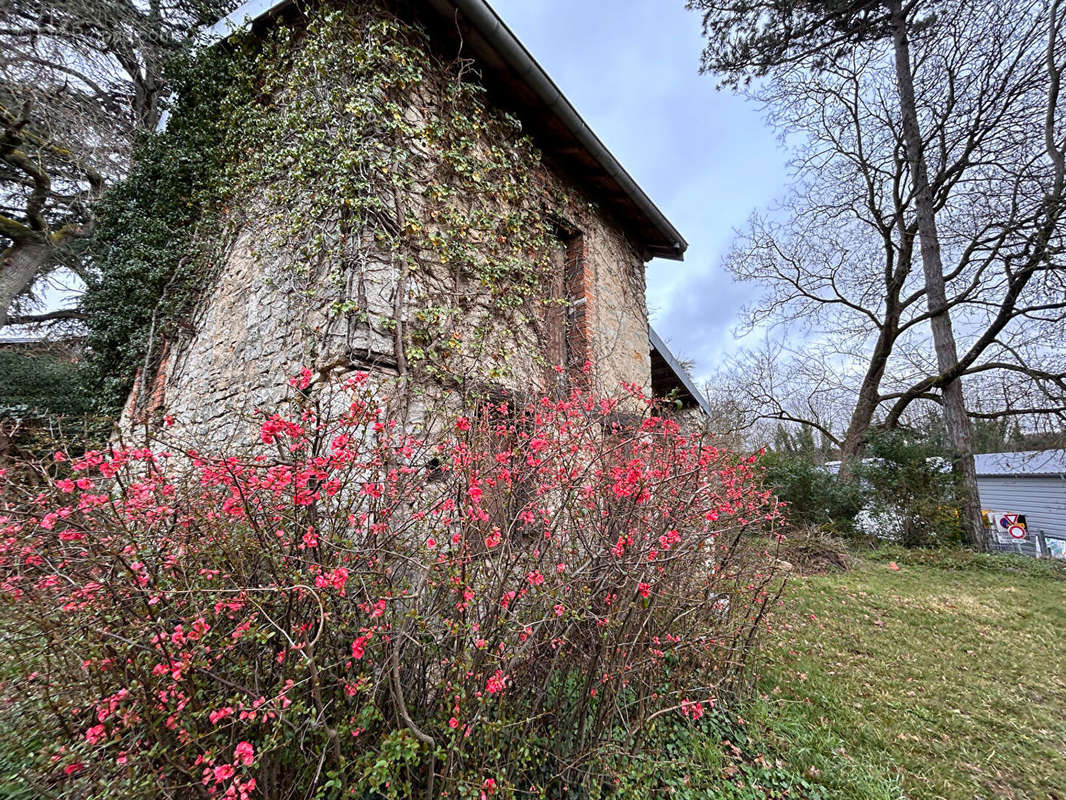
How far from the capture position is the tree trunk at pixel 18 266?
556 centimetres

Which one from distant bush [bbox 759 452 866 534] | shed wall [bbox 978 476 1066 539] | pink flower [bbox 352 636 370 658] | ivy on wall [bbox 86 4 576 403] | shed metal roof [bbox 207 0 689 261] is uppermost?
shed metal roof [bbox 207 0 689 261]

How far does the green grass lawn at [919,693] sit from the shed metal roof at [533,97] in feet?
17.3

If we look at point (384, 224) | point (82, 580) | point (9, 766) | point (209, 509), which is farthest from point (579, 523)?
point (384, 224)

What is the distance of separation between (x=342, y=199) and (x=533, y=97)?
8.14ft

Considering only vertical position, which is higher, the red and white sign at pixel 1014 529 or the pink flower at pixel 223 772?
the pink flower at pixel 223 772

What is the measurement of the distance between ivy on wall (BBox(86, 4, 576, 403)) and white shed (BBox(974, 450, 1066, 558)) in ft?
58.4

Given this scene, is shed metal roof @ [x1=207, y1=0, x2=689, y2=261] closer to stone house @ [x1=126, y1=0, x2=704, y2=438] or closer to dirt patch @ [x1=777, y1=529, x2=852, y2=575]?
stone house @ [x1=126, y1=0, x2=704, y2=438]

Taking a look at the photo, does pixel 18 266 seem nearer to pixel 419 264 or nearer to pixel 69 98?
pixel 69 98

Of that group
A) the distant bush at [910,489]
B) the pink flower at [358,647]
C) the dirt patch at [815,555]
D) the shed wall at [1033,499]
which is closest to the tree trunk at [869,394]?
the distant bush at [910,489]

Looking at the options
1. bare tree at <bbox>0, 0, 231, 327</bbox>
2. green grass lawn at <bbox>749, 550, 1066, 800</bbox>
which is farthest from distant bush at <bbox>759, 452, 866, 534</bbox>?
bare tree at <bbox>0, 0, 231, 327</bbox>

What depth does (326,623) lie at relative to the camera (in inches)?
59.6

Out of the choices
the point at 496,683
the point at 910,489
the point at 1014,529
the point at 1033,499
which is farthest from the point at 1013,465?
the point at 496,683

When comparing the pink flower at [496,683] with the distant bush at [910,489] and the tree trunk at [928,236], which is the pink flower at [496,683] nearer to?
the distant bush at [910,489]

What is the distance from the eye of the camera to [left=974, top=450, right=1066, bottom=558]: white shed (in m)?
14.5
